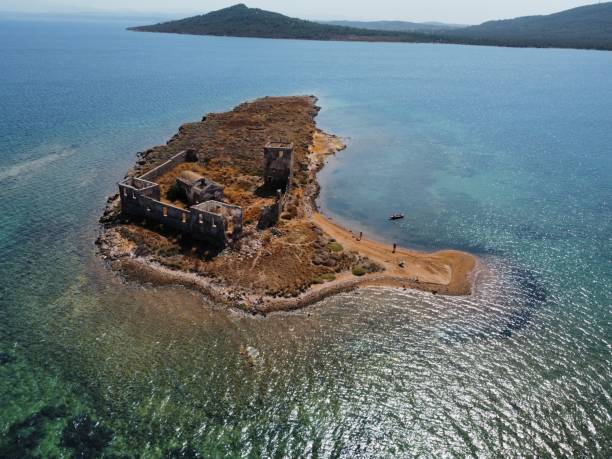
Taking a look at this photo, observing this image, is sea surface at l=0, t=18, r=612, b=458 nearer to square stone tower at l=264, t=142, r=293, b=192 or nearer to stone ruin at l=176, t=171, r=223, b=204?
square stone tower at l=264, t=142, r=293, b=192

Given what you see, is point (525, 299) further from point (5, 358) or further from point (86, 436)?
point (5, 358)

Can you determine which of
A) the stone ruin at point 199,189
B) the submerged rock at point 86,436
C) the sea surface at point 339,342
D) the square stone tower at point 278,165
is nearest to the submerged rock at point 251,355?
the sea surface at point 339,342

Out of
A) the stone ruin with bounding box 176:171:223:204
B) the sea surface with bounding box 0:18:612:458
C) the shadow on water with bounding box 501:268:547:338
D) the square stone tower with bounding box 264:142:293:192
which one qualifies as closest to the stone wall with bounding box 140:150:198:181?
the stone ruin with bounding box 176:171:223:204

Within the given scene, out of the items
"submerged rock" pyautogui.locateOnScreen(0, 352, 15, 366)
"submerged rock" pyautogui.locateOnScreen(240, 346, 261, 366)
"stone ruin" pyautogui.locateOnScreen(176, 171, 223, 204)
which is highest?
"stone ruin" pyautogui.locateOnScreen(176, 171, 223, 204)

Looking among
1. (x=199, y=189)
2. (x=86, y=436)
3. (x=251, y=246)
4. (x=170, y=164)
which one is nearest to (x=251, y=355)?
(x=86, y=436)

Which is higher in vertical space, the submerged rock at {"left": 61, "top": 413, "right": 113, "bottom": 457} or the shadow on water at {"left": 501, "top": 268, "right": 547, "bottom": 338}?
the submerged rock at {"left": 61, "top": 413, "right": 113, "bottom": 457}

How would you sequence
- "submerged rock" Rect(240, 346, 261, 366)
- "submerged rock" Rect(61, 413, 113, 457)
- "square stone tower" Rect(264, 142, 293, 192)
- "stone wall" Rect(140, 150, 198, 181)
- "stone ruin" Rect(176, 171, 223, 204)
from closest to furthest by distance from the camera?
"submerged rock" Rect(61, 413, 113, 457), "submerged rock" Rect(240, 346, 261, 366), "stone ruin" Rect(176, 171, 223, 204), "square stone tower" Rect(264, 142, 293, 192), "stone wall" Rect(140, 150, 198, 181)

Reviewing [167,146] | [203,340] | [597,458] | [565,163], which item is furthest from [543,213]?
[167,146]
